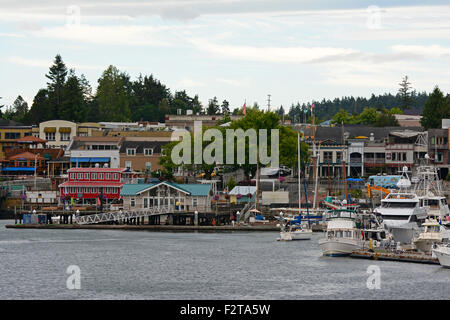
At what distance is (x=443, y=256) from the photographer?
72625mm

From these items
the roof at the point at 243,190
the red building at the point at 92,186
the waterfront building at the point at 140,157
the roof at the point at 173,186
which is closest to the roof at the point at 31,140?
the waterfront building at the point at 140,157

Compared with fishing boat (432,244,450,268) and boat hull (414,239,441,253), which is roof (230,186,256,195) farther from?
fishing boat (432,244,450,268)

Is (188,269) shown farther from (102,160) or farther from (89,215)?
(102,160)

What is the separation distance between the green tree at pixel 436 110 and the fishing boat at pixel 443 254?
102 metres

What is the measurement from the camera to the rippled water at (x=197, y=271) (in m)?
64.7

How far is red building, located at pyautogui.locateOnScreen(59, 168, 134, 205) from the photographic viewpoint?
131250 mm

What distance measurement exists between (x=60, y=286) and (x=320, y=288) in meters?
19.5

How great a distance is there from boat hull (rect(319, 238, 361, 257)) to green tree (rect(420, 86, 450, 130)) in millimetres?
94288

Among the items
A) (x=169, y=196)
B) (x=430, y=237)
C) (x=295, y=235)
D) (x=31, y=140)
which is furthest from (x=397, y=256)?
(x=31, y=140)

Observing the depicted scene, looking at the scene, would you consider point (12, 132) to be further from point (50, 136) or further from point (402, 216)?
point (402, 216)

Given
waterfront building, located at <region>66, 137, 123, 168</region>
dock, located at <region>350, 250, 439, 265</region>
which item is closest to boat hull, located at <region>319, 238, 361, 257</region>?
dock, located at <region>350, 250, 439, 265</region>

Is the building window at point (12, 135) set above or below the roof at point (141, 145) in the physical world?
above

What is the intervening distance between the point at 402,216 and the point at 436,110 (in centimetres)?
9019

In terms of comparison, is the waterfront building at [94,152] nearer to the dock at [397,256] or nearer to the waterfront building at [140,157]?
the waterfront building at [140,157]
